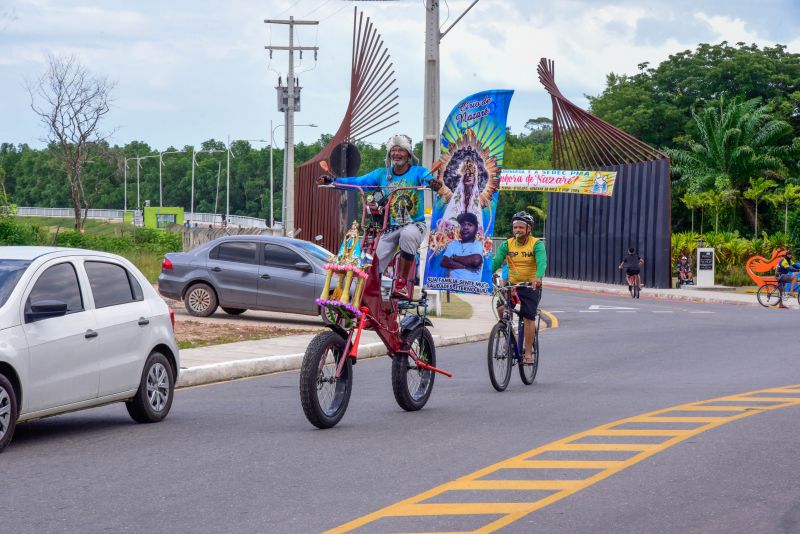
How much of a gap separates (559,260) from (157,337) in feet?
149

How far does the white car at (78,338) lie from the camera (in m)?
8.88

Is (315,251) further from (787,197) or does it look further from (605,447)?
(787,197)

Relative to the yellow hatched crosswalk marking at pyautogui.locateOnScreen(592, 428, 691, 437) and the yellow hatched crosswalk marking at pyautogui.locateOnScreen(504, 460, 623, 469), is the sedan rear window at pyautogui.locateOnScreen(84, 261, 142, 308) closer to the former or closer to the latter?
the yellow hatched crosswalk marking at pyautogui.locateOnScreen(504, 460, 623, 469)

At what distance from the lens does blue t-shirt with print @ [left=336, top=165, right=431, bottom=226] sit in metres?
10.6

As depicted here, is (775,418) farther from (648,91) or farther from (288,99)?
(648,91)

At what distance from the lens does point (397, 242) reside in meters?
10.5

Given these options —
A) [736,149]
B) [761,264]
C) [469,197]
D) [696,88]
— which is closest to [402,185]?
[469,197]

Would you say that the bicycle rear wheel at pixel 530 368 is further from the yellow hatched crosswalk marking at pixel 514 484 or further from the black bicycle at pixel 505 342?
the yellow hatched crosswalk marking at pixel 514 484

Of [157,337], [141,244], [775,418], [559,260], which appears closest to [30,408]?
[157,337]

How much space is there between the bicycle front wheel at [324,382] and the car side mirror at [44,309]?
1831mm

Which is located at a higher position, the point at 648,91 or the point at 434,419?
the point at 648,91

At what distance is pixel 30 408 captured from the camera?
353 inches

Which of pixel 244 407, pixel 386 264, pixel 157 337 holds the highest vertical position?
pixel 386 264

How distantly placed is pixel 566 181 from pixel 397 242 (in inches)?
1516
